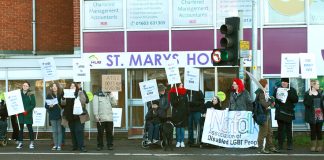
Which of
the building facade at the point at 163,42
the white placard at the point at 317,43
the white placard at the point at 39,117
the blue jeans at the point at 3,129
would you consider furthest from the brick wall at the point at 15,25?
the white placard at the point at 317,43

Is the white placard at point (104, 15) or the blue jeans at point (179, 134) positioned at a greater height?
the white placard at point (104, 15)

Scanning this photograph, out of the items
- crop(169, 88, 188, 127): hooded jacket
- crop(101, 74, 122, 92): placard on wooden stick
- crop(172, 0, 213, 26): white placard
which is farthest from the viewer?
crop(172, 0, 213, 26): white placard

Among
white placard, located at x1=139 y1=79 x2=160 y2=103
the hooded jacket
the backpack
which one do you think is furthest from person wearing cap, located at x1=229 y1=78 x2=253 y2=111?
white placard, located at x1=139 y1=79 x2=160 y2=103

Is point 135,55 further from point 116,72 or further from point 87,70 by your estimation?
point 87,70

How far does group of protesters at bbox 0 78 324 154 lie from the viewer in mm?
14477

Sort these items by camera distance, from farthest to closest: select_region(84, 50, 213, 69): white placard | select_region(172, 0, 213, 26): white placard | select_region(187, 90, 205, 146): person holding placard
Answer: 1. select_region(172, 0, 213, 26): white placard
2. select_region(84, 50, 213, 69): white placard
3. select_region(187, 90, 205, 146): person holding placard

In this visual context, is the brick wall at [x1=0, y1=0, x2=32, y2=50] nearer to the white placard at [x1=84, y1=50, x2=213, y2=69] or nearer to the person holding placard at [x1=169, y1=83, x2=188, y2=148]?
the white placard at [x1=84, y1=50, x2=213, y2=69]

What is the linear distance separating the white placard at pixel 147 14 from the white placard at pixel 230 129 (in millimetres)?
4108

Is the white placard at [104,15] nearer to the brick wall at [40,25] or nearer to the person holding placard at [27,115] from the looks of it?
the brick wall at [40,25]

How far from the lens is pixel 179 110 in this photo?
50.3 ft

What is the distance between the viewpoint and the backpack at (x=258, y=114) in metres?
13.9

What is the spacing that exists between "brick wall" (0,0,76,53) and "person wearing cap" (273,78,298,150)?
28.2 ft

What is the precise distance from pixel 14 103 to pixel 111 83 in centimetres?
292

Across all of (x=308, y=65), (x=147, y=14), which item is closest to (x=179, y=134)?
(x=308, y=65)
